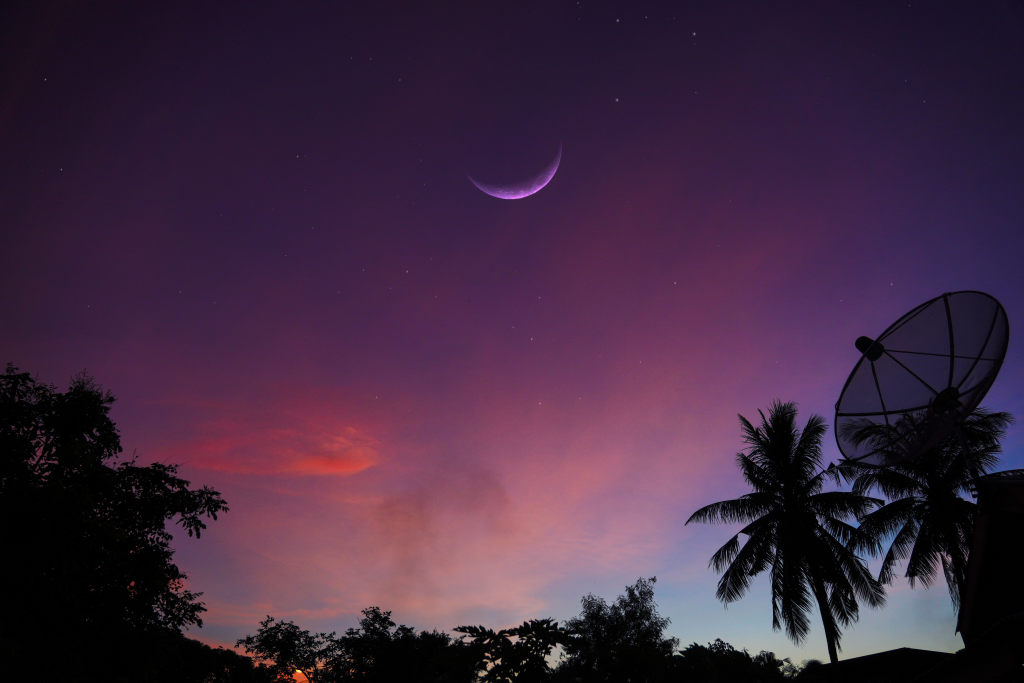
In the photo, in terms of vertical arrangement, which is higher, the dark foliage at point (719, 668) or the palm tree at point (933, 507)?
the palm tree at point (933, 507)

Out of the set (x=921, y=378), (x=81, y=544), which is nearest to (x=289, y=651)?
(x=81, y=544)

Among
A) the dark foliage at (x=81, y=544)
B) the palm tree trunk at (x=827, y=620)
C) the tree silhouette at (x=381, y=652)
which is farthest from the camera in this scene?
the tree silhouette at (x=381, y=652)

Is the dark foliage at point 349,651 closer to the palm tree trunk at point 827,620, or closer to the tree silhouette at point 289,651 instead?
the tree silhouette at point 289,651

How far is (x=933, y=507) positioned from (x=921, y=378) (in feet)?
50.5

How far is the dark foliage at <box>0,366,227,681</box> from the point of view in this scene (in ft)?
50.2

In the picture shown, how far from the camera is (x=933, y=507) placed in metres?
21.4

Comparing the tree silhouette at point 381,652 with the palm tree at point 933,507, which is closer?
the palm tree at point 933,507

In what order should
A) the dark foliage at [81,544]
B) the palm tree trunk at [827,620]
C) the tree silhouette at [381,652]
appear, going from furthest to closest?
the tree silhouette at [381,652] → the palm tree trunk at [827,620] → the dark foliage at [81,544]

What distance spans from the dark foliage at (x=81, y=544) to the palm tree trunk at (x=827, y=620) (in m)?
24.1

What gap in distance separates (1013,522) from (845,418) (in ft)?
11.7

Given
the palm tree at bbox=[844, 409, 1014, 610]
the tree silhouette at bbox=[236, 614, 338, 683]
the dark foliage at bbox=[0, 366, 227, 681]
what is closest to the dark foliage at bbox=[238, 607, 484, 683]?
the tree silhouette at bbox=[236, 614, 338, 683]

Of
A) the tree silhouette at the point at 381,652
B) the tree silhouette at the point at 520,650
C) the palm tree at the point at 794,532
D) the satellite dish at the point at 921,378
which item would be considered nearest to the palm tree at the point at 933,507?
the palm tree at the point at 794,532

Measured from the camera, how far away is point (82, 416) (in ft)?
64.2

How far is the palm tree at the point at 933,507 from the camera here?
2083 cm
